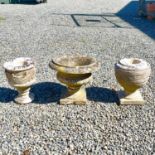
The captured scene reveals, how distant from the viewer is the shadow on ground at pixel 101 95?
5742mm

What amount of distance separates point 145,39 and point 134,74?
5587mm

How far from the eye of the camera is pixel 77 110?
5367 mm

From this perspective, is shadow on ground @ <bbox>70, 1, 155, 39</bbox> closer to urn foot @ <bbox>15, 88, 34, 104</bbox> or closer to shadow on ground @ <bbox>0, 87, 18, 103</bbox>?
shadow on ground @ <bbox>0, 87, 18, 103</bbox>

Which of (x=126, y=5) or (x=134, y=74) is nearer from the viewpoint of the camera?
(x=134, y=74)

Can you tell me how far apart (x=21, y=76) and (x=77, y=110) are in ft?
3.84

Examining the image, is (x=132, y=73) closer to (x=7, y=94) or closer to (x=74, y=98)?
(x=74, y=98)

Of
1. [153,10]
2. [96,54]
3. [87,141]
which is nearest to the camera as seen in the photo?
[87,141]

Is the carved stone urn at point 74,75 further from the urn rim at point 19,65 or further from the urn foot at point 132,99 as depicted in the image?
the urn foot at point 132,99

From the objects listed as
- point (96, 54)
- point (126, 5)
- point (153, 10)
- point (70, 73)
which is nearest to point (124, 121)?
point (70, 73)

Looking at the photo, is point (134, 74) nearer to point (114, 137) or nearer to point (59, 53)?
point (114, 137)

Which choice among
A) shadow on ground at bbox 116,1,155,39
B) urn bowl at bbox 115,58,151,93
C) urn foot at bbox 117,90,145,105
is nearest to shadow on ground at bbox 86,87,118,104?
urn foot at bbox 117,90,145,105

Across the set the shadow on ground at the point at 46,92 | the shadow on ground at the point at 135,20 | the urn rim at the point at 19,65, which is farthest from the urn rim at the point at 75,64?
the shadow on ground at the point at 135,20

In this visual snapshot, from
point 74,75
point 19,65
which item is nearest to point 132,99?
point 74,75

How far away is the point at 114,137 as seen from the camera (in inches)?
179
